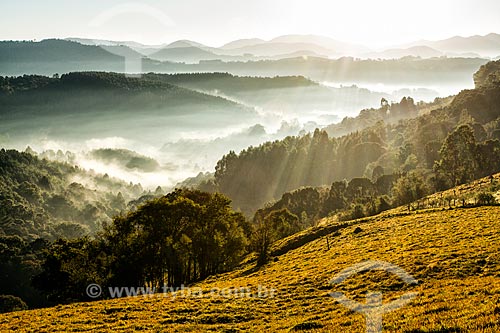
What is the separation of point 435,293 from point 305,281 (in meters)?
16.4

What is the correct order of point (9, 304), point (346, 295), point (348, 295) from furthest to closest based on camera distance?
point (9, 304)
point (346, 295)
point (348, 295)

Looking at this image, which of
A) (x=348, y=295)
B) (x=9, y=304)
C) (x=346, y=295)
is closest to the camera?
(x=348, y=295)

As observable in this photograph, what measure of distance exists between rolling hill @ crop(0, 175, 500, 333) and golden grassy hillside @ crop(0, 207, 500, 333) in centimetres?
9

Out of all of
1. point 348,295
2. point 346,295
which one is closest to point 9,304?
point 346,295

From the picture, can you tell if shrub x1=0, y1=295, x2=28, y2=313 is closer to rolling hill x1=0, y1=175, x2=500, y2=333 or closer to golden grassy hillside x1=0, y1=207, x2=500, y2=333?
rolling hill x1=0, y1=175, x2=500, y2=333

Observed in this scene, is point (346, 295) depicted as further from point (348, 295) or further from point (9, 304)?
point (9, 304)

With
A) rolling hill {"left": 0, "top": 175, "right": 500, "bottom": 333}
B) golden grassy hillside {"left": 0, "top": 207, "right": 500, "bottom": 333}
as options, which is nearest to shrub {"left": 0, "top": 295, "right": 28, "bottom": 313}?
rolling hill {"left": 0, "top": 175, "right": 500, "bottom": 333}

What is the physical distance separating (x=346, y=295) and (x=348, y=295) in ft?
0.85

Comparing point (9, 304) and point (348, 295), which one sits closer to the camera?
point (348, 295)

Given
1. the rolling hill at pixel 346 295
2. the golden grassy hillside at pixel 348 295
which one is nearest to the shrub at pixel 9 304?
the rolling hill at pixel 346 295

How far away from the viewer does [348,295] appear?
1384 inches

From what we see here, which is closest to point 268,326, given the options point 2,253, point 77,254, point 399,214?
point 77,254

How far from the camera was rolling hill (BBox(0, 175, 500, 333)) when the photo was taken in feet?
79.4

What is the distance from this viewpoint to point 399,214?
82.4 meters
